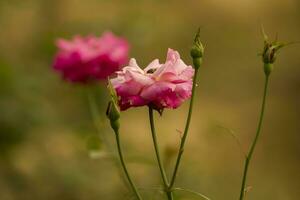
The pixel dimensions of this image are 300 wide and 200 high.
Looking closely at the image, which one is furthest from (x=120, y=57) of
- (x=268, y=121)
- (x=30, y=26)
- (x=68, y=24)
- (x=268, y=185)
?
(x=268, y=121)

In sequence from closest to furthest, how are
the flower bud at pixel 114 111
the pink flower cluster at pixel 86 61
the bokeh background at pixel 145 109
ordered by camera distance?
the flower bud at pixel 114 111
the pink flower cluster at pixel 86 61
the bokeh background at pixel 145 109

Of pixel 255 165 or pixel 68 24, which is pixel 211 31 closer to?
pixel 255 165

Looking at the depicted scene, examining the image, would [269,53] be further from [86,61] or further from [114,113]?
[86,61]

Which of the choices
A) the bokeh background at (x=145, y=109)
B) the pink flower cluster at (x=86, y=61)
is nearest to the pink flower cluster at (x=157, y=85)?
the bokeh background at (x=145, y=109)

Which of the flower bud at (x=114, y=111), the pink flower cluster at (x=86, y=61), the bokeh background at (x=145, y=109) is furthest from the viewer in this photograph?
the bokeh background at (x=145, y=109)

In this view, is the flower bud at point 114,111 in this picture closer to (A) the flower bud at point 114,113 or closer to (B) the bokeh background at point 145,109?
(A) the flower bud at point 114,113

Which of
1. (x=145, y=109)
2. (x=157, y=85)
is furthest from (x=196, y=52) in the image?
(x=145, y=109)
